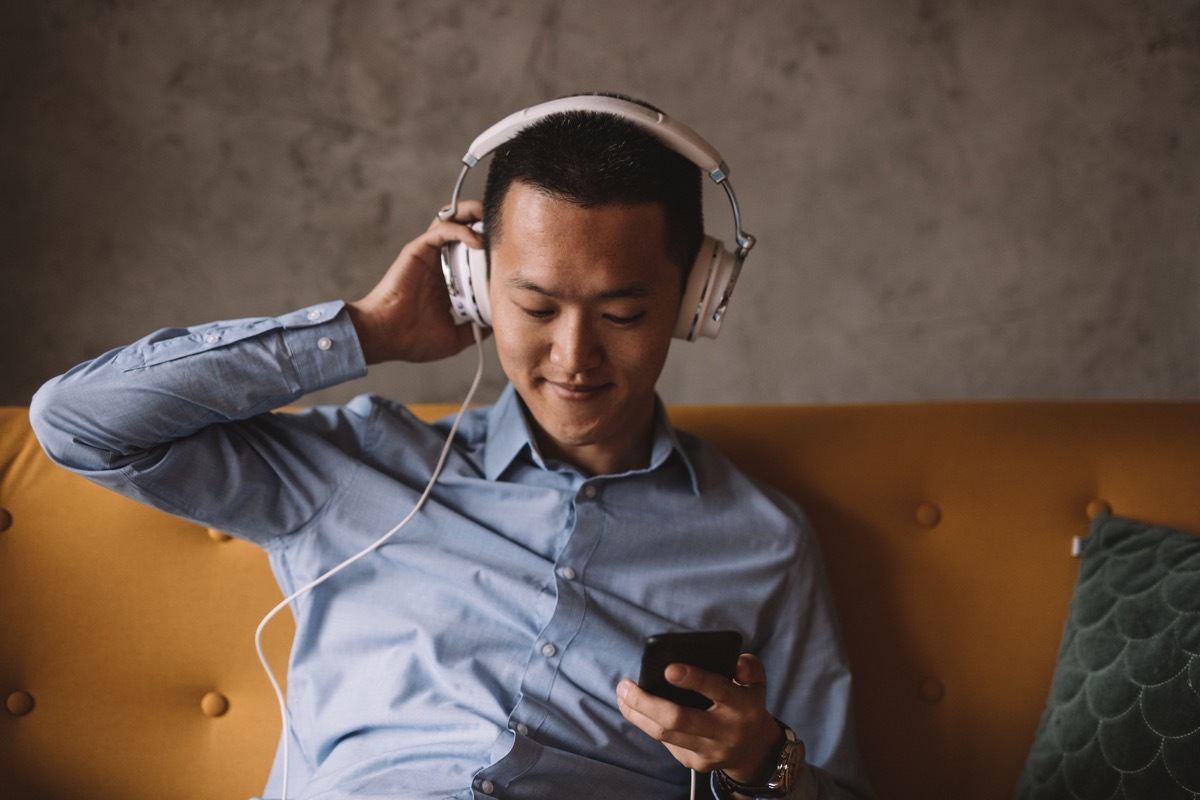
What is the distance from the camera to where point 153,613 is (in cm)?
134

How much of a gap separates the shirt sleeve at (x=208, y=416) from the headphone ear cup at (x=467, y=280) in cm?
14

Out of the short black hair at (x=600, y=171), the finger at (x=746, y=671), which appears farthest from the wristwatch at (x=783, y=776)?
the short black hair at (x=600, y=171)

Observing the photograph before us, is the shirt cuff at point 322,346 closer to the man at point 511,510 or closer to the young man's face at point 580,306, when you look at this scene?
the man at point 511,510

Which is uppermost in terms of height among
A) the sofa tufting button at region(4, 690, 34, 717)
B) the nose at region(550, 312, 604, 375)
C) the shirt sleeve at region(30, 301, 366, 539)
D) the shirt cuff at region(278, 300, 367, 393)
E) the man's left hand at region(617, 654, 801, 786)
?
the nose at region(550, 312, 604, 375)

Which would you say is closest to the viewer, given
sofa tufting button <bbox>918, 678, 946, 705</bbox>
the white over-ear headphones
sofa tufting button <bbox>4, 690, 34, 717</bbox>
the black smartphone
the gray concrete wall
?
the black smartphone

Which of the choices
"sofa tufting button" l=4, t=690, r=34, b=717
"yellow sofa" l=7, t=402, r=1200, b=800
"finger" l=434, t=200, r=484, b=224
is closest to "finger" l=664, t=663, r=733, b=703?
"yellow sofa" l=7, t=402, r=1200, b=800

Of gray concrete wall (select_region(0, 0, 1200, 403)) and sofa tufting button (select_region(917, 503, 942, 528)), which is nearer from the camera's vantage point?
sofa tufting button (select_region(917, 503, 942, 528))

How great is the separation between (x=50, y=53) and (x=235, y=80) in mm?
315

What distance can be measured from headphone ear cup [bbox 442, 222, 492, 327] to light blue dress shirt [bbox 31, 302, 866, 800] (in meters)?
0.14

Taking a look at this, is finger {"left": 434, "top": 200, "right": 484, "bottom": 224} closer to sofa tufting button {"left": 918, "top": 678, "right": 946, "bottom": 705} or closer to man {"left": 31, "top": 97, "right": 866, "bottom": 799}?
man {"left": 31, "top": 97, "right": 866, "bottom": 799}

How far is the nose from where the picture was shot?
3.78ft

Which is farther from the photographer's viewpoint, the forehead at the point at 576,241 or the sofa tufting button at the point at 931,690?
the sofa tufting button at the point at 931,690

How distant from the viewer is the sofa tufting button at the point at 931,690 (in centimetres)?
142

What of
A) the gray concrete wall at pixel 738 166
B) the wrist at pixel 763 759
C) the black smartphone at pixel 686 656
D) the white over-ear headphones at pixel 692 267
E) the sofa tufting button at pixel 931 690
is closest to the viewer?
the black smartphone at pixel 686 656
